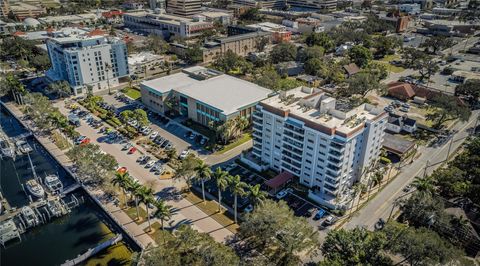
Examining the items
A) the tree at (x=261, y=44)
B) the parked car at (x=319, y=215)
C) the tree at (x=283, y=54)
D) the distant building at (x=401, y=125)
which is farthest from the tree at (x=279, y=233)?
the tree at (x=261, y=44)

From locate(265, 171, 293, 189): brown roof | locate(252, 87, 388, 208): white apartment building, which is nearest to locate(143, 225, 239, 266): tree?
locate(265, 171, 293, 189): brown roof

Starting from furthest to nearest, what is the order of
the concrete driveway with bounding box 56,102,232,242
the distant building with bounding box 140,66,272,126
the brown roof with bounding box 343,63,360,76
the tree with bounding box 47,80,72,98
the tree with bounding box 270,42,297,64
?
the tree with bounding box 270,42,297,64
the brown roof with bounding box 343,63,360,76
the tree with bounding box 47,80,72,98
the distant building with bounding box 140,66,272,126
the concrete driveway with bounding box 56,102,232,242

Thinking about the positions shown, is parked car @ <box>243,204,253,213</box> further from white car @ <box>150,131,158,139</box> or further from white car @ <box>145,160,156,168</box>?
white car @ <box>150,131,158,139</box>

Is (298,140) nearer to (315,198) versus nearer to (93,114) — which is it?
(315,198)

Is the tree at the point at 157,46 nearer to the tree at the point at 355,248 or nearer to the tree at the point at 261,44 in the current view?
the tree at the point at 261,44

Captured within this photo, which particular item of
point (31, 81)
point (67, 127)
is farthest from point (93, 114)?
point (31, 81)

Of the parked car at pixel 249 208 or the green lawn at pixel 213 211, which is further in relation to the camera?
the parked car at pixel 249 208
